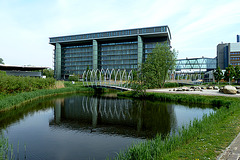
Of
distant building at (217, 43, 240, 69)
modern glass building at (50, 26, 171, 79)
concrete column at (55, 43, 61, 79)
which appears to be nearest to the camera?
modern glass building at (50, 26, 171, 79)

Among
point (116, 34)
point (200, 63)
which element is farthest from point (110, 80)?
point (200, 63)

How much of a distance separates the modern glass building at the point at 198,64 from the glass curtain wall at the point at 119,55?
30.9m

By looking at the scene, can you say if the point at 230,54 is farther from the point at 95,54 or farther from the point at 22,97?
the point at 22,97

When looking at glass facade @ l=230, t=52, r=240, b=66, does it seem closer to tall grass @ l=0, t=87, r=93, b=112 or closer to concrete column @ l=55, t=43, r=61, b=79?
tall grass @ l=0, t=87, r=93, b=112

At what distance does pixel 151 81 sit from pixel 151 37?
5193 centimetres

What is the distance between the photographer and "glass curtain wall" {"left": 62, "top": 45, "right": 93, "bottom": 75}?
8269cm

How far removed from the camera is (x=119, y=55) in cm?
7788

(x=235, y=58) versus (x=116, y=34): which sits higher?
(x=116, y=34)

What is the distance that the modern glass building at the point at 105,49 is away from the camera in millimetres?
70250

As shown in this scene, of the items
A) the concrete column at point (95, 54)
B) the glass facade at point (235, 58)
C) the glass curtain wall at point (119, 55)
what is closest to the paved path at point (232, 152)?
the glass curtain wall at point (119, 55)

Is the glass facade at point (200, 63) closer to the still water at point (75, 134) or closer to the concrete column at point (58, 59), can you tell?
the concrete column at point (58, 59)

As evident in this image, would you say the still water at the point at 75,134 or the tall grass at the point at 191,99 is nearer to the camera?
the still water at the point at 75,134

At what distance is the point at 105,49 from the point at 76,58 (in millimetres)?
16169

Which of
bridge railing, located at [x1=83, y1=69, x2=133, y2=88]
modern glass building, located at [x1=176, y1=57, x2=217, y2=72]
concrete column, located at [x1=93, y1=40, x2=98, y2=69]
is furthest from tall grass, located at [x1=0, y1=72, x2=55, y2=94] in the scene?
modern glass building, located at [x1=176, y1=57, x2=217, y2=72]
